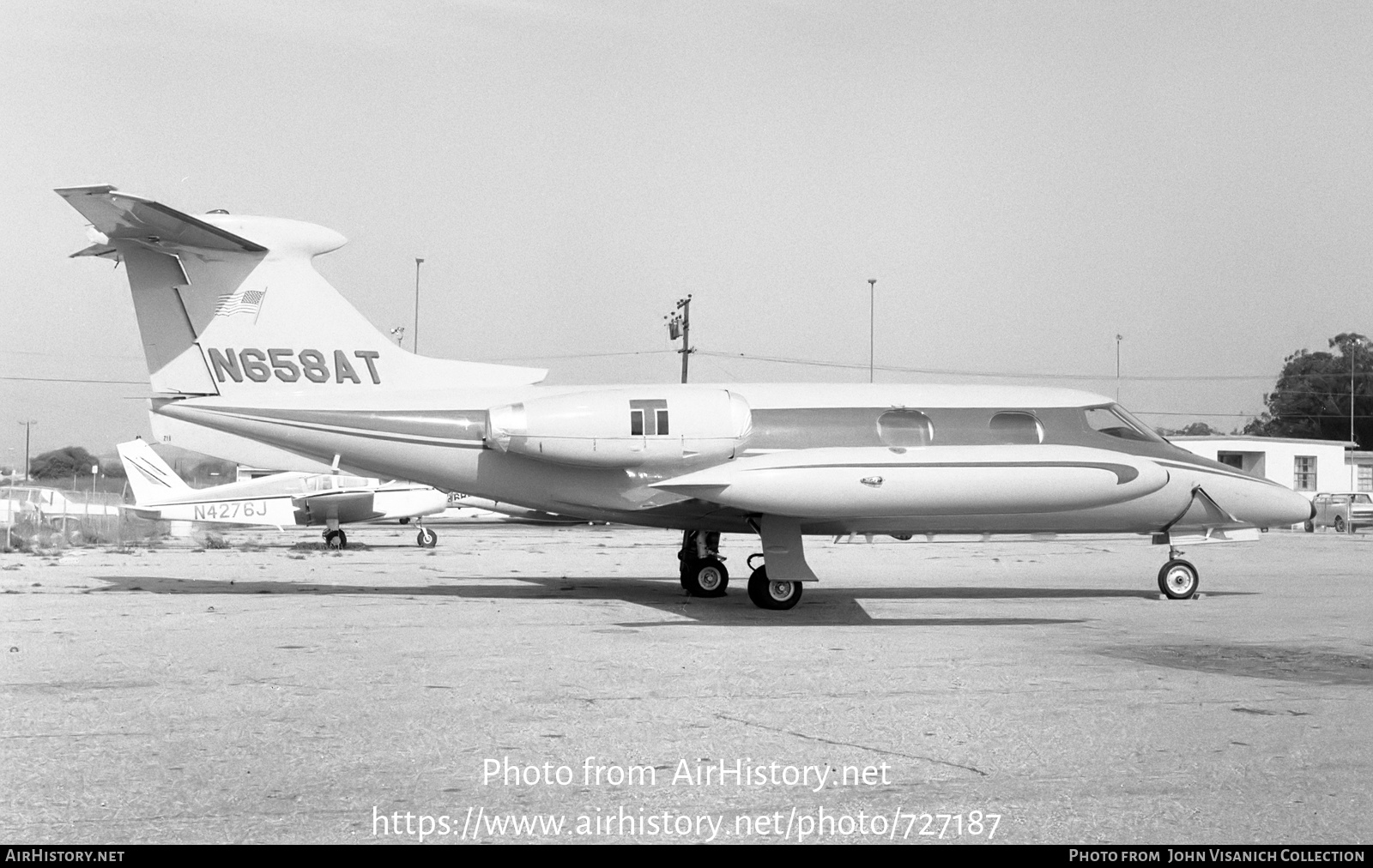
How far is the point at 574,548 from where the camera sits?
32.3m

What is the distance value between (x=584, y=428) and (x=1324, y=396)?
8951cm

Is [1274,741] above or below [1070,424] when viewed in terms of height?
below

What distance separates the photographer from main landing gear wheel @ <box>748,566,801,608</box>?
15602 mm

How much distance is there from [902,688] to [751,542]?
30.0m

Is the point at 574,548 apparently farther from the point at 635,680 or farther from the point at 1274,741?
the point at 1274,741

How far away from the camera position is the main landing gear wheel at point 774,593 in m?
15.6

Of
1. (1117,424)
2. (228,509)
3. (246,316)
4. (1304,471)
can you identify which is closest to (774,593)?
(1117,424)

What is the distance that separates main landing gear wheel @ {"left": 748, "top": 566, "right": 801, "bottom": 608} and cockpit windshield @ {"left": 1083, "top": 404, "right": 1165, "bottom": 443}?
4.85 m

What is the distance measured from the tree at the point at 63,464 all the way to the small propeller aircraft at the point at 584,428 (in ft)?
312

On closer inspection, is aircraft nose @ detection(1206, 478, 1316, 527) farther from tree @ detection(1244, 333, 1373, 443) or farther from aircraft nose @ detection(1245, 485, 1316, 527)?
tree @ detection(1244, 333, 1373, 443)

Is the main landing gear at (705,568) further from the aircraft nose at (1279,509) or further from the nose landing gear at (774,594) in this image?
the aircraft nose at (1279,509)

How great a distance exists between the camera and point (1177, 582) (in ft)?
57.4

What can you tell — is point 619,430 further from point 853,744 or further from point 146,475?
point 146,475
